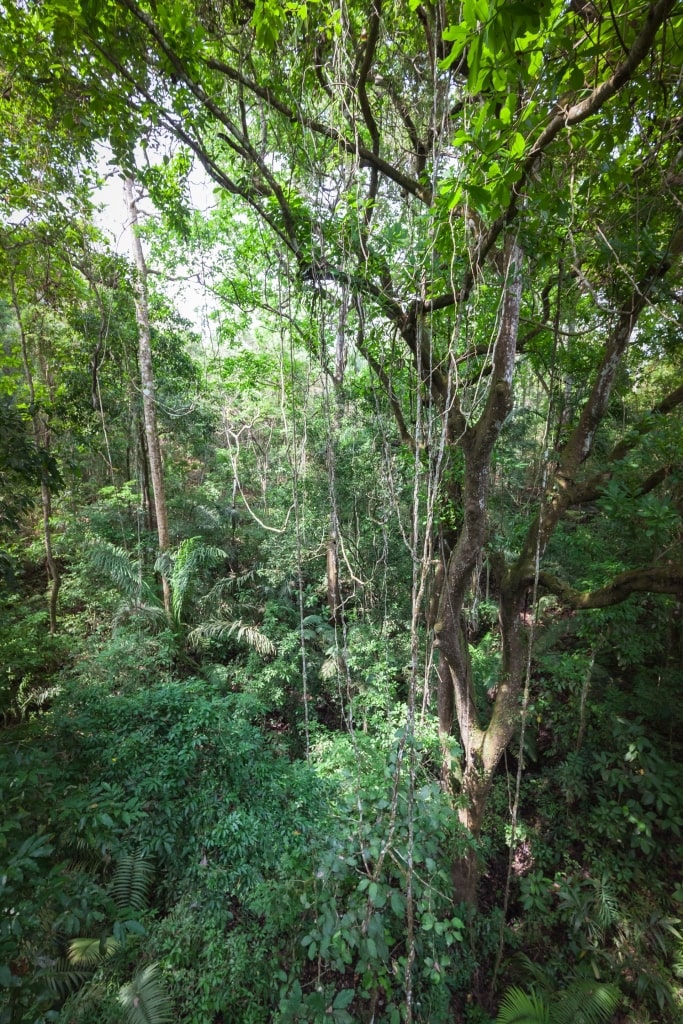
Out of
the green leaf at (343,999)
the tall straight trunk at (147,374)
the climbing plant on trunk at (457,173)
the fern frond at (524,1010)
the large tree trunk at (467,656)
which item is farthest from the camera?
the tall straight trunk at (147,374)

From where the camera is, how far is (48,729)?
2764mm

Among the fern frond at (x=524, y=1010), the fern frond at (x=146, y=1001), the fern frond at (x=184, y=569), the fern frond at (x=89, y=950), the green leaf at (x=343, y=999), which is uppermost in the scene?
the fern frond at (x=184, y=569)

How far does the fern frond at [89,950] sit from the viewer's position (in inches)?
77.8

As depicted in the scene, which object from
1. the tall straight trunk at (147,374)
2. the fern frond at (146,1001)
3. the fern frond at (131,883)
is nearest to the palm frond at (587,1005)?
the fern frond at (146,1001)

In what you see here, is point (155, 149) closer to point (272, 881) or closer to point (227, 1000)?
point (272, 881)

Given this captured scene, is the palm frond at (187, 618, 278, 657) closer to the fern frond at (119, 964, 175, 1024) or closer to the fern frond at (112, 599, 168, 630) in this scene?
the fern frond at (112, 599, 168, 630)

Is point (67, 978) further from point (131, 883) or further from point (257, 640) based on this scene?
point (257, 640)

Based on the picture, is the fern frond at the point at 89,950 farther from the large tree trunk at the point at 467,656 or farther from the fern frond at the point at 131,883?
the large tree trunk at the point at 467,656

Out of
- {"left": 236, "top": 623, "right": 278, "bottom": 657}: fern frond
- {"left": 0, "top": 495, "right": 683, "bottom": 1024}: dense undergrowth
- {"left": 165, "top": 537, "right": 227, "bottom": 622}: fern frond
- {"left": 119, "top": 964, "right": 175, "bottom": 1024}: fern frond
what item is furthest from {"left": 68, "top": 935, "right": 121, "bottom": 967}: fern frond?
{"left": 165, "top": 537, "right": 227, "bottom": 622}: fern frond

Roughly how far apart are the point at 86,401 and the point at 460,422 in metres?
5.06

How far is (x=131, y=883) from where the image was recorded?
241 cm

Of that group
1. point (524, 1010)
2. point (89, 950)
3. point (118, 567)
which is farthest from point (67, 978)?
point (118, 567)

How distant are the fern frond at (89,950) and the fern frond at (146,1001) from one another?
19 cm

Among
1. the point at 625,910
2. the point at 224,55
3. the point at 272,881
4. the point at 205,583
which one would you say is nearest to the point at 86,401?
the point at 205,583
